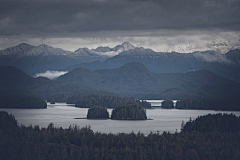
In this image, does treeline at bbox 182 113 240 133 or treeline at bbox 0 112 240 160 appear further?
treeline at bbox 182 113 240 133

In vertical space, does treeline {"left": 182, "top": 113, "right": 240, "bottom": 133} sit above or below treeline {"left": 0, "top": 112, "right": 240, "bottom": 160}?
above

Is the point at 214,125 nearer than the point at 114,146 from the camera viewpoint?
No

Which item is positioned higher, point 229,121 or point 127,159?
point 229,121

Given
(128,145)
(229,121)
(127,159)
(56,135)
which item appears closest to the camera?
(127,159)

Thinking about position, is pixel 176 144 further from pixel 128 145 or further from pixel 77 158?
pixel 77 158

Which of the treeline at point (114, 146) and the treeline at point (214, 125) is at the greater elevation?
the treeline at point (214, 125)

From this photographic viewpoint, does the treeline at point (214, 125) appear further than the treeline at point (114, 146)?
Yes

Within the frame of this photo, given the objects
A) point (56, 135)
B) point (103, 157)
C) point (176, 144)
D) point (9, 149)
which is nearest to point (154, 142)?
point (176, 144)

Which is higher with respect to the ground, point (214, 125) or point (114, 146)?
point (214, 125)
